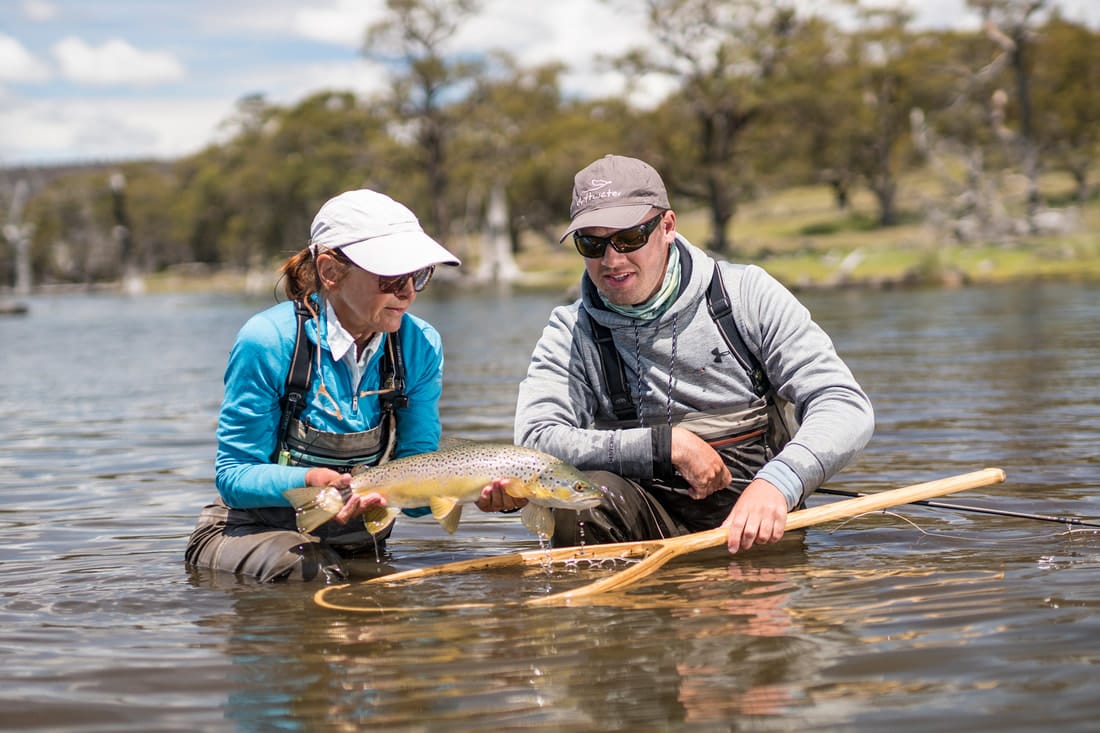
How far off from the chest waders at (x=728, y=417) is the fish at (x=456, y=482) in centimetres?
61

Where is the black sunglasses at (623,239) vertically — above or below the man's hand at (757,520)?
above

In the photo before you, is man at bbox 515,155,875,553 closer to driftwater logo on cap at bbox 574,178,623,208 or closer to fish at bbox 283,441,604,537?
driftwater logo on cap at bbox 574,178,623,208

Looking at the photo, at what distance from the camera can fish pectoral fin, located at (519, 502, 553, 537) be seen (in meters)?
5.53

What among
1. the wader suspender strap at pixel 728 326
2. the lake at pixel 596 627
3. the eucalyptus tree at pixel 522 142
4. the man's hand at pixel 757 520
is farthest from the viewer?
the eucalyptus tree at pixel 522 142

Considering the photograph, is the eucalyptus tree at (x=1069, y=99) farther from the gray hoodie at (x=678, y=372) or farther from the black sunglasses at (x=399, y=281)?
the black sunglasses at (x=399, y=281)

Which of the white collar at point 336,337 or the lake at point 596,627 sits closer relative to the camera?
the lake at point 596,627

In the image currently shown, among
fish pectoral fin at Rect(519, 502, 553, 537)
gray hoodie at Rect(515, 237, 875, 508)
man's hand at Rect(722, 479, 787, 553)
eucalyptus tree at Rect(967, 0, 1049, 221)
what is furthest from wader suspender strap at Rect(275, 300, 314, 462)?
eucalyptus tree at Rect(967, 0, 1049, 221)

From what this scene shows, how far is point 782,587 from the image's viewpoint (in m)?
5.54

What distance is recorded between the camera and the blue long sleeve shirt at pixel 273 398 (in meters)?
5.50

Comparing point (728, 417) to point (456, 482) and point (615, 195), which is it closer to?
point (615, 195)

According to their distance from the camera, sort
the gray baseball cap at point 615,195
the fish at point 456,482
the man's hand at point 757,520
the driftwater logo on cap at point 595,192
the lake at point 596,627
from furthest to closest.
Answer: the driftwater logo on cap at point 595,192 < the gray baseball cap at point 615,195 < the fish at point 456,482 < the man's hand at point 757,520 < the lake at point 596,627

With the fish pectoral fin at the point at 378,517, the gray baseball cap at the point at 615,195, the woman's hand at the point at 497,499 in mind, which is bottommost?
the fish pectoral fin at the point at 378,517

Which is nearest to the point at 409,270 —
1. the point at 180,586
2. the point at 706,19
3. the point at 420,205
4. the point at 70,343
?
the point at 180,586

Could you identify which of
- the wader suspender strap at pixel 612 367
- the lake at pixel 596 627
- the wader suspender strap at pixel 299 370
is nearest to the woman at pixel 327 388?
the wader suspender strap at pixel 299 370
